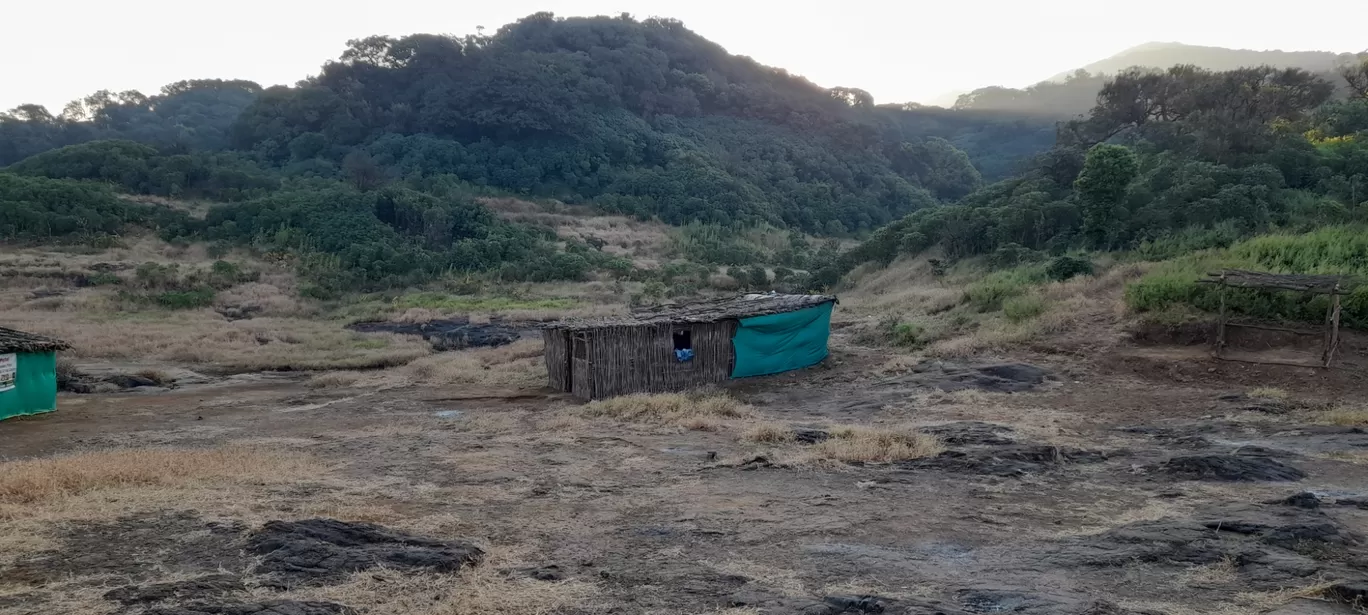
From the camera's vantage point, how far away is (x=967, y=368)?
1859 centimetres

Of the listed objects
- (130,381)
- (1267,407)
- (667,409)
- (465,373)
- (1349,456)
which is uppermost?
(1349,456)

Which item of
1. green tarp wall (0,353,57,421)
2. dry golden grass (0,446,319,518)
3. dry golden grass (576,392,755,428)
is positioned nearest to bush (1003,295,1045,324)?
dry golden grass (576,392,755,428)

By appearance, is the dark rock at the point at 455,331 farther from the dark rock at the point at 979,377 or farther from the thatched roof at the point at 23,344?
the dark rock at the point at 979,377

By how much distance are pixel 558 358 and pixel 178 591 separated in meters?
13.9

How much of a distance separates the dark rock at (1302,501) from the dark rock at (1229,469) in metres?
1.27

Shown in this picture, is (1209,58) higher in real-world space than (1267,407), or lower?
higher

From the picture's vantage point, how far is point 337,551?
7.38 metres

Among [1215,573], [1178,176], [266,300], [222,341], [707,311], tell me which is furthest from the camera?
[266,300]

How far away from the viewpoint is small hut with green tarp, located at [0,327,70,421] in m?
17.3

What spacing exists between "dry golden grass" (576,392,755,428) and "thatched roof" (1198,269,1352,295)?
8.93m

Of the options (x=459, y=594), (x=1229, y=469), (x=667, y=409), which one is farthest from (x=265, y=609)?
(x=667, y=409)

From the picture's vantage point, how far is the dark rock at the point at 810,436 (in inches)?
520

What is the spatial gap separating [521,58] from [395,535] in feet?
238

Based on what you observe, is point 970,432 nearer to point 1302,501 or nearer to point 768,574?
point 1302,501
